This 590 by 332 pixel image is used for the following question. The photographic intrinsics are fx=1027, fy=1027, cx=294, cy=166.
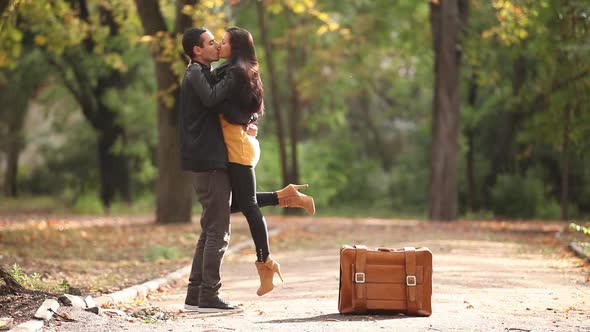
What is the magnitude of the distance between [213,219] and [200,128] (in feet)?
2.42

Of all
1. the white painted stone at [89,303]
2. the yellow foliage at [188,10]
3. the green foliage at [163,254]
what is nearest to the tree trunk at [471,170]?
the yellow foliage at [188,10]

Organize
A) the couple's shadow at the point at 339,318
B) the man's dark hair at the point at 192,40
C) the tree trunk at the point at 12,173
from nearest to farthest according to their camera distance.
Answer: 1. the couple's shadow at the point at 339,318
2. the man's dark hair at the point at 192,40
3. the tree trunk at the point at 12,173

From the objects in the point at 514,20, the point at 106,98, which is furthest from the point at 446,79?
the point at 106,98

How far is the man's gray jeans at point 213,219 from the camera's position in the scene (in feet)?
26.4

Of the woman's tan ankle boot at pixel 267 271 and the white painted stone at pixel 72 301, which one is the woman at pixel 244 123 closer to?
the woman's tan ankle boot at pixel 267 271

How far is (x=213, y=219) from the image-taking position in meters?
8.15

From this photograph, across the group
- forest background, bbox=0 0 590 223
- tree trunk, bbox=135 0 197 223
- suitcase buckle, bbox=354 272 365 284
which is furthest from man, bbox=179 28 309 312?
tree trunk, bbox=135 0 197 223

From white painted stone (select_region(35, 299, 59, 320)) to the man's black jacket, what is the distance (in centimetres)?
146

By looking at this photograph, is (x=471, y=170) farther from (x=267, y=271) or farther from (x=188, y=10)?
(x=267, y=271)

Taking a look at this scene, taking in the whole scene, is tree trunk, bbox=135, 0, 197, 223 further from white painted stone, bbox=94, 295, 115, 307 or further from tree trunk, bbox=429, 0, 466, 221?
white painted stone, bbox=94, 295, 115, 307

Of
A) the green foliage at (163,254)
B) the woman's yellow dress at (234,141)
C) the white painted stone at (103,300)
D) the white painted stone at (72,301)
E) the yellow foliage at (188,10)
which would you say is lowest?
the green foliage at (163,254)

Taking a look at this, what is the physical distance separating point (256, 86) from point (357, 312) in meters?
1.90

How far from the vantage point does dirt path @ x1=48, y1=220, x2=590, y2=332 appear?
724 centimetres

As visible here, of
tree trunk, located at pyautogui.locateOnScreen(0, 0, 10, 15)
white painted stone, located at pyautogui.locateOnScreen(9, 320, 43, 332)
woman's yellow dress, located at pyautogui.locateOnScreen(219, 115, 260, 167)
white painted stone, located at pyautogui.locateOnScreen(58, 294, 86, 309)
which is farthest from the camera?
tree trunk, located at pyautogui.locateOnScreen(0, 0, 10, 15)
